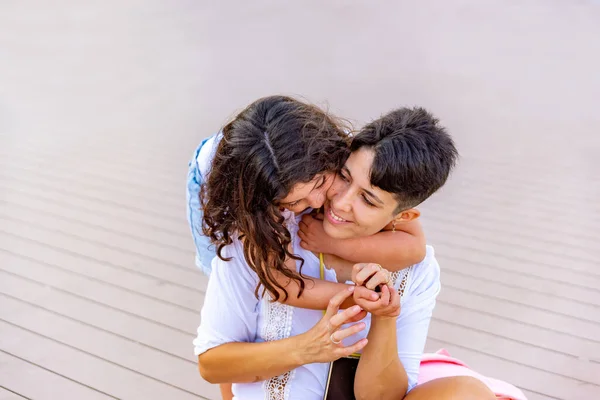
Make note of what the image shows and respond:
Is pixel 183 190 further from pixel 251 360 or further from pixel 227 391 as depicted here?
pixel 251 360

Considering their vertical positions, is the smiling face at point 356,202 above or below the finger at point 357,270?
above

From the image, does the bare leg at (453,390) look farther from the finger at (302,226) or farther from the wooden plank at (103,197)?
the wooden plank at (103,197)

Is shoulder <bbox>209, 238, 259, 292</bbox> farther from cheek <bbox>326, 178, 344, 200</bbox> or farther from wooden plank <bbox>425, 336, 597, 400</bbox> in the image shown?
wooden plank <bbox>425, 336, 597, 400</bbox>

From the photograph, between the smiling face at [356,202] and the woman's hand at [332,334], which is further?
the smiling face at [356,202]

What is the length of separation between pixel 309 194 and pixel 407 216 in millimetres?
376

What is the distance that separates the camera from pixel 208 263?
8.41ft

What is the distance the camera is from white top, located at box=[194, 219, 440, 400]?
5.83ft

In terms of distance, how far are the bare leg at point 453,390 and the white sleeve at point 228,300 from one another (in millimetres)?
515

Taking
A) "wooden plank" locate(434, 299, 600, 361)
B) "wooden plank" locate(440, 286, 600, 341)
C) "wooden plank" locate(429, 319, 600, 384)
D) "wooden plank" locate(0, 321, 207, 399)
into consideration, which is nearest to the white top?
"wooden plank" locate(0, 321, 207, 399)

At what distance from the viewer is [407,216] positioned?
1.94m

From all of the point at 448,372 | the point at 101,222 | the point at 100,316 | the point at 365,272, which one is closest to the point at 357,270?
the point at 365,272

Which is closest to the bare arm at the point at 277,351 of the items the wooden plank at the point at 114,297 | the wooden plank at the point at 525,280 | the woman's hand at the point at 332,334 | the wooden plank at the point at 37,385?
the woman's hand at the point at 332,334

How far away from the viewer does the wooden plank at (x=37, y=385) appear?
8.51ft

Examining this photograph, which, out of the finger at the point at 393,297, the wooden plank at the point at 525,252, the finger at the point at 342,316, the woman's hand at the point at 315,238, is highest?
the woman's hand at the point at 315,238
